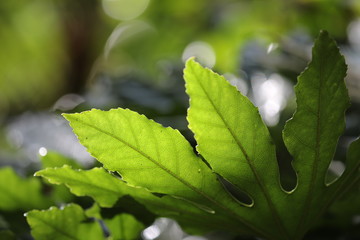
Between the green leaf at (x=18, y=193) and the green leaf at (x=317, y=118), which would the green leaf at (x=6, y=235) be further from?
the green leaf at (x=317, y=118)

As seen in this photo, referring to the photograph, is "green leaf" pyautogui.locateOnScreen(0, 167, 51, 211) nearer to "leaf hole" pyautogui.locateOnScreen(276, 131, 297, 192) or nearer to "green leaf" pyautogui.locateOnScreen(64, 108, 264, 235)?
"green leaf" pyautogui.locateOnScreen(64, 108, 264, 235)

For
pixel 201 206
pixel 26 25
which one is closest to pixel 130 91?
pixel 201 206

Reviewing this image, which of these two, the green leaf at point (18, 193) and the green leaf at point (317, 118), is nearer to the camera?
the green leaf at point (317, 118)

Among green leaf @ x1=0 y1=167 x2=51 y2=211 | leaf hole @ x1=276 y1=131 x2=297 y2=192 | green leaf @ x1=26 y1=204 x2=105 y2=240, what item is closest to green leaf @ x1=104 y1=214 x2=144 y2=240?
green leaf @ x1=26 y1=204 x2=105 y2=240

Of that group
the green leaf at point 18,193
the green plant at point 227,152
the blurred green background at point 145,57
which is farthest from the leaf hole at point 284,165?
the green leaf at point 18,193

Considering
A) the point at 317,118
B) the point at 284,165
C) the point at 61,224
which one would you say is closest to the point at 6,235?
the point at 61,224

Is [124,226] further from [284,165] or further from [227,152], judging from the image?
[284,165]

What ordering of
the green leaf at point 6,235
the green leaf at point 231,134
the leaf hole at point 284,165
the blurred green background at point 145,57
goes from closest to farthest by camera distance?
the green leaf at point 231,134
the green leaf at point 6,235
the leaf hole at point 284,165
the blurred green background at point 145,57
